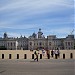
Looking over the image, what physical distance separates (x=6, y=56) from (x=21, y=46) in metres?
151

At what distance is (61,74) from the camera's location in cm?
1411

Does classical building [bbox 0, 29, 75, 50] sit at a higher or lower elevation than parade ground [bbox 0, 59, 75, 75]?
higher

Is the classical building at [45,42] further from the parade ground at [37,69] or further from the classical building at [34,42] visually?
the parade ground at [37,69]

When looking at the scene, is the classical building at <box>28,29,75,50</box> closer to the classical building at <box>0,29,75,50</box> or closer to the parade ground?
the classical building at <box>0,29,75,50</box>

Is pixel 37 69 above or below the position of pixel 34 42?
below

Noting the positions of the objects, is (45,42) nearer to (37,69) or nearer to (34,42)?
(34,42)

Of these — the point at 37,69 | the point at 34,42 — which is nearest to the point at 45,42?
the point at 34,42

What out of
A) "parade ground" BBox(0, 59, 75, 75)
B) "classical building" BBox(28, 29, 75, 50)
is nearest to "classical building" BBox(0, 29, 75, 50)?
"classical building" BBox(28, 29, 75, 50)

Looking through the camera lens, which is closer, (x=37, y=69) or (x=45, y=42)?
(x=37, y=69)

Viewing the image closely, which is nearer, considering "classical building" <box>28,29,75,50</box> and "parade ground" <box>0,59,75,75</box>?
"parade ground" <box>0,59,75,75</box>

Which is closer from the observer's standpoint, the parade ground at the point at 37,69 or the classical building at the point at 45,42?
the parade ground at the point at 37,69

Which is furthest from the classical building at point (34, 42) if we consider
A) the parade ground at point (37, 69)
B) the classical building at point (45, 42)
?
the parade ground at point (37, 69)

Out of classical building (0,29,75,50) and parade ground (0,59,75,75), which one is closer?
parade ground (0,59,75,75)

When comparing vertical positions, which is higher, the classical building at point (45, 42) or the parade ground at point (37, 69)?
the classical building at point (45, 42)
